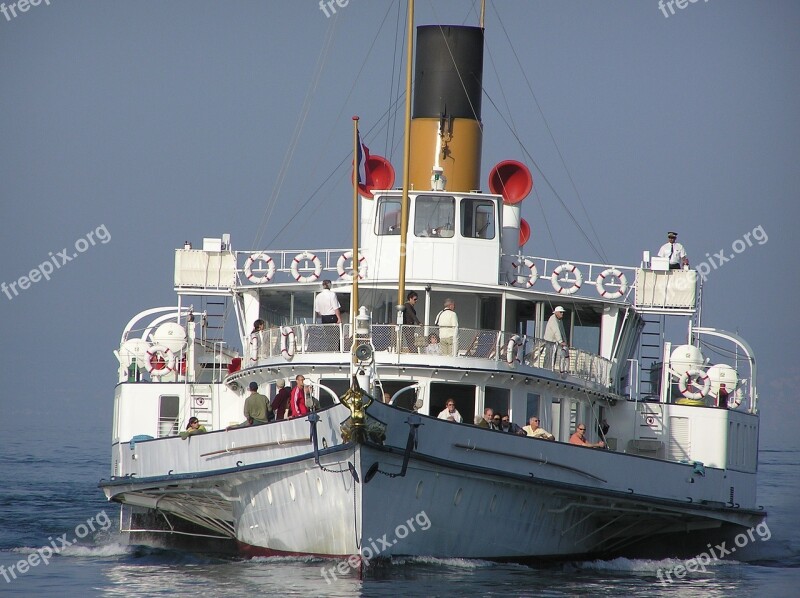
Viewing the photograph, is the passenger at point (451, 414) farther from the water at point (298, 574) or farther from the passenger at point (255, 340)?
the passenger at point (255, 340)

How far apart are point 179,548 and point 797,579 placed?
11.7 metres

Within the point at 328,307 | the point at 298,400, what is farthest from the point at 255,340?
the point at 298,400

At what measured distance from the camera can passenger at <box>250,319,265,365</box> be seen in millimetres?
27922

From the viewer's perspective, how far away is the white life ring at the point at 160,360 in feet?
104

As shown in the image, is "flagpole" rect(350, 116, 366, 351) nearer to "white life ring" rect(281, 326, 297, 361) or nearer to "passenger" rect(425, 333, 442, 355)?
"passenger" rect(425, 333, 442, 355)

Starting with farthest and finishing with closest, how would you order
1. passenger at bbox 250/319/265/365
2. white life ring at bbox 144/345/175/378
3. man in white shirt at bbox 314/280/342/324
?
white life ring at bbox 144/345/175/378, passenger at bbox 250/319/265/365, man in white shirt at bbox 314/280/342/324

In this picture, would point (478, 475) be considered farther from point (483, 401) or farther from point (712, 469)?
point (712, 469)

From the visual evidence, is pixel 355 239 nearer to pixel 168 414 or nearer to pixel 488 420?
pixel 488 420

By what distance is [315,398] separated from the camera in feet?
87.1

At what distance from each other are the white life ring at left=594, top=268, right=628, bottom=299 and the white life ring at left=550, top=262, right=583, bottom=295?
513 mm

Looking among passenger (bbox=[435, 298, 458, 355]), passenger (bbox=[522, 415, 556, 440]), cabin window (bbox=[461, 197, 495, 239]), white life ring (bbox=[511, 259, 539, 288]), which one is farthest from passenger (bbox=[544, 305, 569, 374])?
passenger (bbox=[435, 298, 458, 355])

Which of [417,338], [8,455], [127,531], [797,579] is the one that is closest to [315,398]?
[417,338]

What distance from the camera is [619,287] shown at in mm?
29672

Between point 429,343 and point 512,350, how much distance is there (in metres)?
1.46
